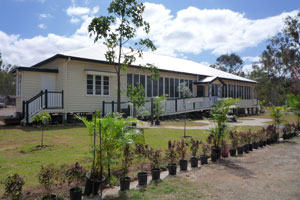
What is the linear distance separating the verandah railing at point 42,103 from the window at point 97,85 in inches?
76.5

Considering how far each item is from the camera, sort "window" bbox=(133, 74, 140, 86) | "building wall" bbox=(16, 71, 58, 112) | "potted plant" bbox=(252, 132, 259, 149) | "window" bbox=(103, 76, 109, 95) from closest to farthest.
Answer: "potted plant" bbox=(252, 132, 259, 149) → "building wall" bbox=(16, 71, 58, 112) → "window" bbox=(103, 76, 109, 95) → "window" bbox=(133, 74, 140, 86)

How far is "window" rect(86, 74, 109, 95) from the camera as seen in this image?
49.4 ft

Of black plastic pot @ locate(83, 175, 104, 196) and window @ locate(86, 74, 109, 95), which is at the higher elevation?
window @ locate(86, 74, 109, 95)

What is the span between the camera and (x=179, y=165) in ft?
18.0

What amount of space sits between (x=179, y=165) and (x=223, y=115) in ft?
7.02

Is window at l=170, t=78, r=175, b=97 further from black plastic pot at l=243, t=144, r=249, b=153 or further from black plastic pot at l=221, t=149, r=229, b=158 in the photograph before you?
black plastic pot at l=221, t=149, r=229, b=158

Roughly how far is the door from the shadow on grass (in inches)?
476

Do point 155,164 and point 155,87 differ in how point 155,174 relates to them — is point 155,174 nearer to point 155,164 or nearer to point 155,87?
point 155,164

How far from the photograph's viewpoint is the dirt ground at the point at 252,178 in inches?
150

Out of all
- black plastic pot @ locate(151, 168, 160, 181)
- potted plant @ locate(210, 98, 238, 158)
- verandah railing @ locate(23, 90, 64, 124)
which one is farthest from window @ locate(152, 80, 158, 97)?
black plastic pot @ locate(151, 168, 160, 181)

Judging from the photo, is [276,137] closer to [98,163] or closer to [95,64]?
[98,163]

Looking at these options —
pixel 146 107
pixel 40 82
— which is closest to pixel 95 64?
pixel 40 82

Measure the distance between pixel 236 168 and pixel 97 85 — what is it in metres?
11.9

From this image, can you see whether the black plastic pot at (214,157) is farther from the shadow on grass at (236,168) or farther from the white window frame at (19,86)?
the white window frame at (19,86)
